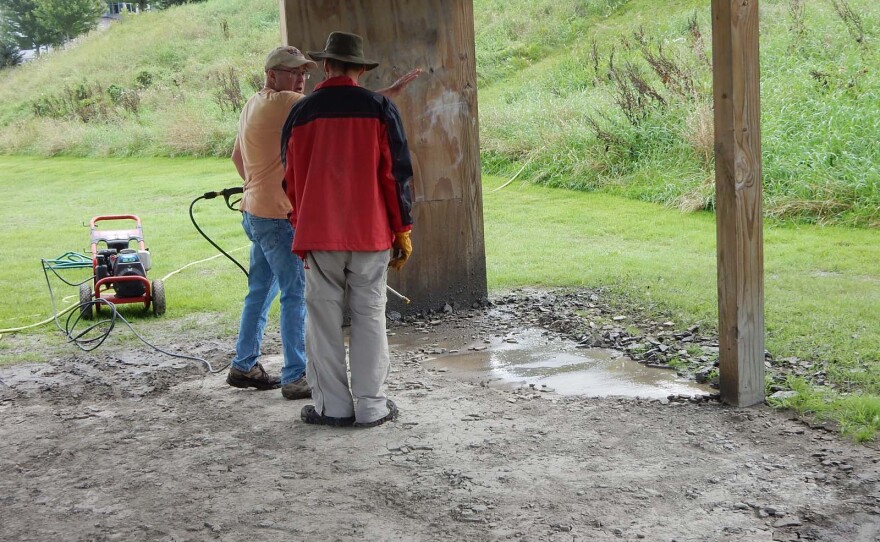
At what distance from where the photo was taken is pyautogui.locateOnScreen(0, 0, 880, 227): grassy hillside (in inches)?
449

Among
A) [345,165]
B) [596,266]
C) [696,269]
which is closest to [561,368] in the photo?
[345,165]

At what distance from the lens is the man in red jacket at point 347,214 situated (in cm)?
488

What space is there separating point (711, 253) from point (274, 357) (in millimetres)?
4763

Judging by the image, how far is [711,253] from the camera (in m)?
9.48

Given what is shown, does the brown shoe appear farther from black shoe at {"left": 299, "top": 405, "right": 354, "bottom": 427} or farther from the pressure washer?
the pressure washer

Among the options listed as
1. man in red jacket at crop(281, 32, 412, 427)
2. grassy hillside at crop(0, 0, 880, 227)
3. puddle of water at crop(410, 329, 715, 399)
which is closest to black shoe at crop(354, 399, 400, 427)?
man in red jacket at crop(281, 32, 412, 427)

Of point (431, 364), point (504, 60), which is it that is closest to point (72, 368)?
point (431, 364)

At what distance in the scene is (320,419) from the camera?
522cm

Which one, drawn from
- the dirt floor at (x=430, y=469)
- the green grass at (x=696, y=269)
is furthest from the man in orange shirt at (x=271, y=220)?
the green grass at (x=696, y=269)

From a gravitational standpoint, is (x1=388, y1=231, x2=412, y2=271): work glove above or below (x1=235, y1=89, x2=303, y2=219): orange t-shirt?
below

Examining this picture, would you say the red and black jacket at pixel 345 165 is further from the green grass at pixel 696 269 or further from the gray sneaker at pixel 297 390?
the green grass at pixel 696 269

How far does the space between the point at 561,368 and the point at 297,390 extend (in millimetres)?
1707

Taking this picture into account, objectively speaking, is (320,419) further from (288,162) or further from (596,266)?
(596,266)

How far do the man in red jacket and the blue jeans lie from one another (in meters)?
0.47
